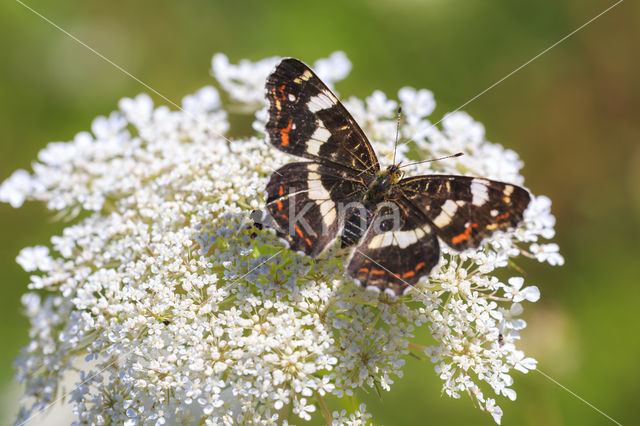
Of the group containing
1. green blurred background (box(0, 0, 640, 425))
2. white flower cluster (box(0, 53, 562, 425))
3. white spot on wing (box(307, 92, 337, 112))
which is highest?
green blurred background (box(0, 0, 640, 425))

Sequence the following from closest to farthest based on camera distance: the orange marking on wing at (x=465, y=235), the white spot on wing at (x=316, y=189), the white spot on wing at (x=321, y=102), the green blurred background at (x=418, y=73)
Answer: the orange marking on wing at (x=465, y=235) < the white spot on wing at (x=316, y=189) < the white spot on wing at (x=321, y=102) < the green blurred background at (x=418, y=73)

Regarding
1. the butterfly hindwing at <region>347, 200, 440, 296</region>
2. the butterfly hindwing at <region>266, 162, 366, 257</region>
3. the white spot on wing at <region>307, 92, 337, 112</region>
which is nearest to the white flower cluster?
the butterfly hindwing at <region>347, 200, 440, 296</region>

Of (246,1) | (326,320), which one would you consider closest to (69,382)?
(326,320)

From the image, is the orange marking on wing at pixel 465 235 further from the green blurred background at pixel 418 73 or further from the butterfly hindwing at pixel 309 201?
the green blurred background at pixel 418 73

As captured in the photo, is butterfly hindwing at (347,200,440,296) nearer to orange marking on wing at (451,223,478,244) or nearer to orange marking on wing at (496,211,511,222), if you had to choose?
orange marking on wing at (451,223,478,244)

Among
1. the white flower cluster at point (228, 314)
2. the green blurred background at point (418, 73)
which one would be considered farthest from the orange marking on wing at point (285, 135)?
the green blurred background at point (418, 73)

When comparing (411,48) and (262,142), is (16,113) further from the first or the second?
(411,48)

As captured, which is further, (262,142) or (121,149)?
(121,149)
